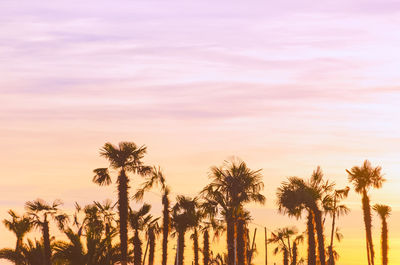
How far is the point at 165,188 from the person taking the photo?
296 feet

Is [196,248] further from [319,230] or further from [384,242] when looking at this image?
[319,230]

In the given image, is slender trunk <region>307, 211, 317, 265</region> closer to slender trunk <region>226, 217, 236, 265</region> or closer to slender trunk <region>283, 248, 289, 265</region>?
slender trunk <region>226, 217, 236, 265</region>

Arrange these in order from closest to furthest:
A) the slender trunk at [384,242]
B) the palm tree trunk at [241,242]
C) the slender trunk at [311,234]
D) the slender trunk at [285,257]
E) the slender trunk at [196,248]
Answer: the palm tree trunk at [241,242]
the slender trunk at [311,234]
the slender trunk at [196,248]
the slender trunk at [384,242]
the slender trunk at [285,257]

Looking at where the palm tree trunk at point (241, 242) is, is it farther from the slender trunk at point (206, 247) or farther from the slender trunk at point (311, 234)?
the slender trunk at point (206, 247)

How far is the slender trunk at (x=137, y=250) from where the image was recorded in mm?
85438

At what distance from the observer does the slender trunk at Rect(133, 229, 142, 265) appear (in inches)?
3364

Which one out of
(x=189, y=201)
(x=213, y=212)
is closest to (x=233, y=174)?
(x=213, y=212)

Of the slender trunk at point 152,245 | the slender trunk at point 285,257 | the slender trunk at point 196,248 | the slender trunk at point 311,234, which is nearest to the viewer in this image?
the slender trunk at point 311,234

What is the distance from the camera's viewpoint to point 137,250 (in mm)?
87188

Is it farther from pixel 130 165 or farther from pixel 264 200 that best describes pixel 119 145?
pixel 264 200

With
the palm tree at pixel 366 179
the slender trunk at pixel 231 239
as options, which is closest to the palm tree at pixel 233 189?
the slender trunk at pixel 231 239

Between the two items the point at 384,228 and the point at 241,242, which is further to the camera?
the point at 384,228

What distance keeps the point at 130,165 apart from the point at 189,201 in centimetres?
1626

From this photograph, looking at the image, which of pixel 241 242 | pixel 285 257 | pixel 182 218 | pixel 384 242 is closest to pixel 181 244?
pixel 182 218
